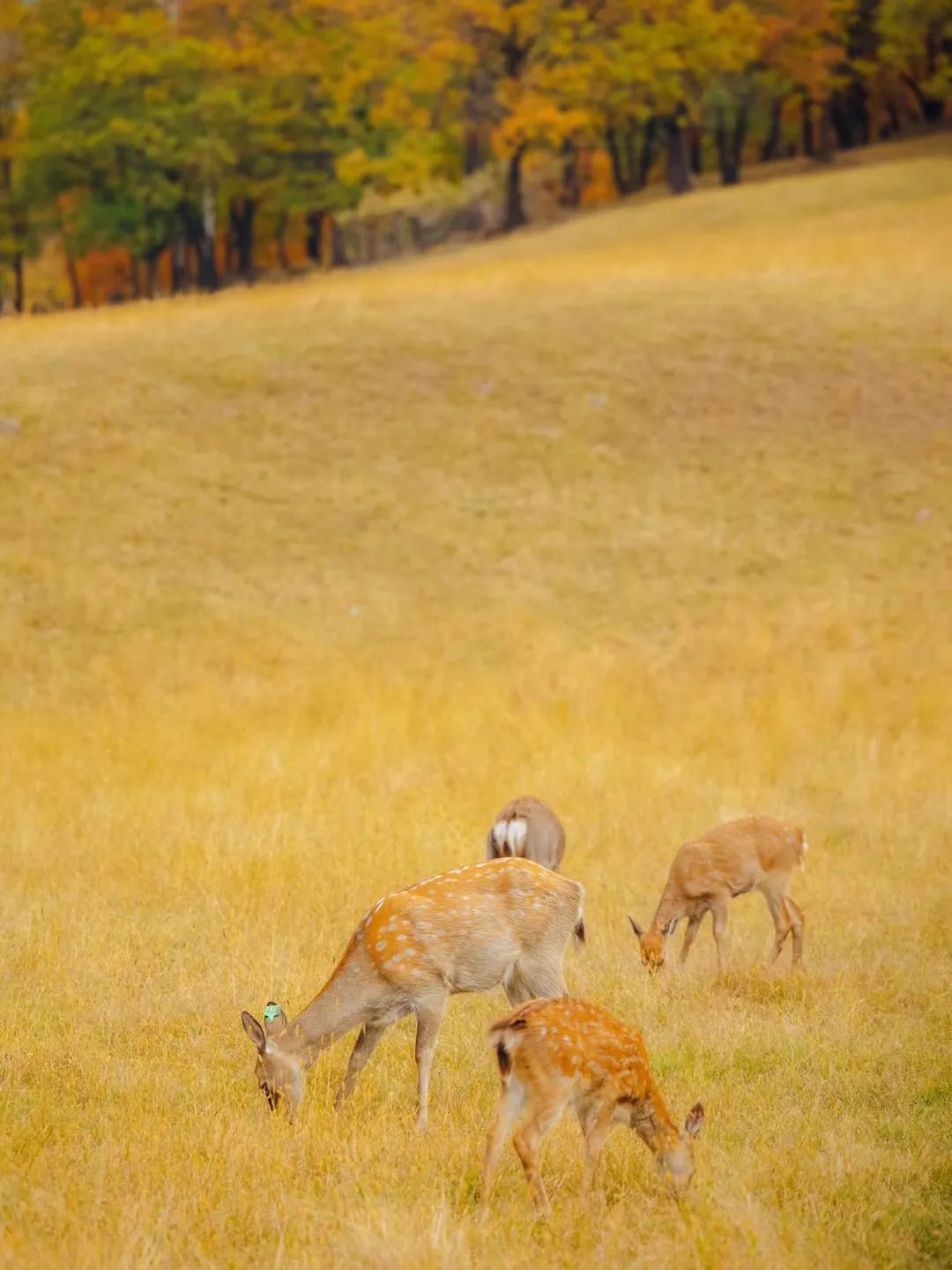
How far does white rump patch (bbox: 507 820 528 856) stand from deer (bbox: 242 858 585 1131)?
92.6 inches

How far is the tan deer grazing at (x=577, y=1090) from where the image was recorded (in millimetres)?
6090

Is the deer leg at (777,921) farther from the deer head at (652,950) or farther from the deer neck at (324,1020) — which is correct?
the deer neck at (324,1020)

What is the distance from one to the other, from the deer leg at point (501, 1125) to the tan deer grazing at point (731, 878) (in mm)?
3125

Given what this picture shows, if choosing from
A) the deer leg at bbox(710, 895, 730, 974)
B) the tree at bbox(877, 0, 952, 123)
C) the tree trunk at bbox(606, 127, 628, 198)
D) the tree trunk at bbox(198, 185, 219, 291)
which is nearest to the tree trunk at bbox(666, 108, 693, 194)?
the tree trunk at bbox(606, 127, 628, 198)

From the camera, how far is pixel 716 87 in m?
54.8

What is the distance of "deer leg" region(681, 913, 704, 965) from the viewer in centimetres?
952

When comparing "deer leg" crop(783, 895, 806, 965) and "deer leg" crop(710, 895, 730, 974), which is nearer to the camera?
"deer leg" crop(710, 895, 730, 974)

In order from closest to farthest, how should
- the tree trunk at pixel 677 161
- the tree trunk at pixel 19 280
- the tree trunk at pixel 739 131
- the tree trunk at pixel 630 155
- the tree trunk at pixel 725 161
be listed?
1. the tree trunk at pixel 19 280
2. the tree trunk at pixel 725 161
3. the tree trunk at pixel 677 161
4. the tree trunk at pixel 739 131
5. the tree trunk at pixel 630 155

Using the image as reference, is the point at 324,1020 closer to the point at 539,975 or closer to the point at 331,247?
the point at 539,975

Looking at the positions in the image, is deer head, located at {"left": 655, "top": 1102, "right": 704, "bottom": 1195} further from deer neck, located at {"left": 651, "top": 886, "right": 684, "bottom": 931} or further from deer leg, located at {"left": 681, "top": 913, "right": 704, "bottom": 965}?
deer leg, located at {"left": 681, "top": 913, "right": 704, "bottom": 965}

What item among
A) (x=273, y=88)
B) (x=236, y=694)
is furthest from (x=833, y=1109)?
(x=273, y=88)

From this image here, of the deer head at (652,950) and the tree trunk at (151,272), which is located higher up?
the deer head at (652,950)

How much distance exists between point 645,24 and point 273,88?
13.0 meters

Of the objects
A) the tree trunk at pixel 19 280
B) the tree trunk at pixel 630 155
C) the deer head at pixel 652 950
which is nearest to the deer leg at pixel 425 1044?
the deer head at pixel 652 950
